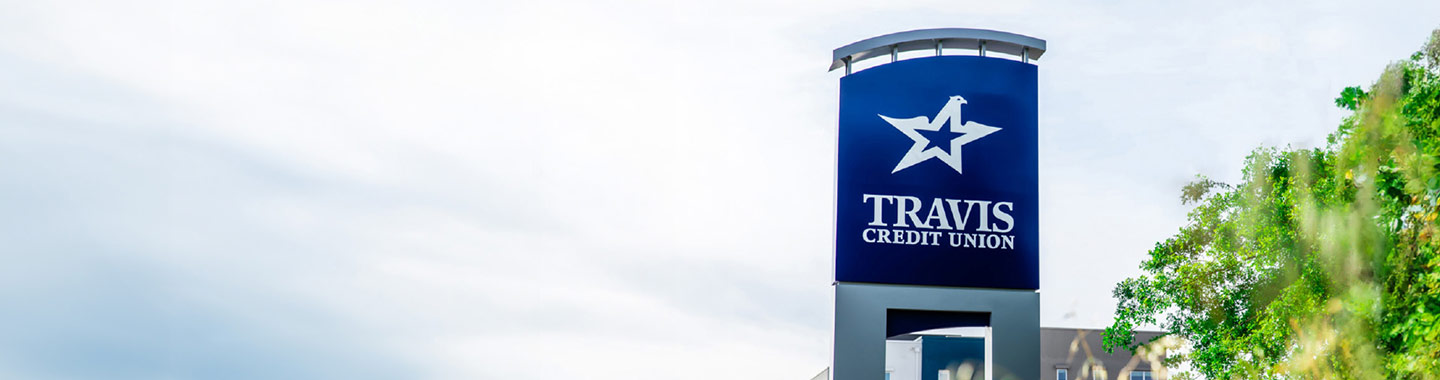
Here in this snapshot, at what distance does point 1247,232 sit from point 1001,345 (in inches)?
329

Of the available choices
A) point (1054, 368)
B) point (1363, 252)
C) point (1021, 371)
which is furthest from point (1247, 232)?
point (1054, 368)

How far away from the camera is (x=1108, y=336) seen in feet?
68.3

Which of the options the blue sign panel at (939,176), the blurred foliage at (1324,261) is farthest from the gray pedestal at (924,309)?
the blurred foliage at (1324,261)

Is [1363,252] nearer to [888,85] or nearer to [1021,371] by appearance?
[1021,371]

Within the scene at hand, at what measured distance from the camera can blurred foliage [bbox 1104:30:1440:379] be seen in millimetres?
12102

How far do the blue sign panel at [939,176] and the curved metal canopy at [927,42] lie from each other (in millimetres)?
214

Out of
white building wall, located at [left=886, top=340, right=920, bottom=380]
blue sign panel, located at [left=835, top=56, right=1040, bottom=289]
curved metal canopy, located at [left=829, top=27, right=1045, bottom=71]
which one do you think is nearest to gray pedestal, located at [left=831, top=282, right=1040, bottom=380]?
blue sign panel, located at [left=835, top=56, right=1040, bottom=289]

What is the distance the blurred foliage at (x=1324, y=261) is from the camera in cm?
1210

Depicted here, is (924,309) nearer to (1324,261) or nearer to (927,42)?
(927,42)

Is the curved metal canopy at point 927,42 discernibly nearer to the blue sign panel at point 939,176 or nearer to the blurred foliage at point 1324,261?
the blue sign panel at point 939,176

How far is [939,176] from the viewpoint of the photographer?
1248 cm

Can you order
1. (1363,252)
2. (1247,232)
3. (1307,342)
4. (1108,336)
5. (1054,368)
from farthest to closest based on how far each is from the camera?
(1054,368) < (1108,336) < (1247,232) < (1307,342) < (1363,252)

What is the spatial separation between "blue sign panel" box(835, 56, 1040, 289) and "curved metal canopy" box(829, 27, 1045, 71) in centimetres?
21

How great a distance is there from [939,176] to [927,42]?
1.61 meters
